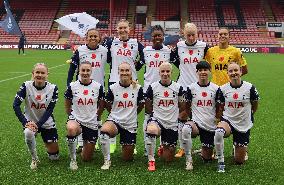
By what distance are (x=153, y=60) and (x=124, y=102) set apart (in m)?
1.03

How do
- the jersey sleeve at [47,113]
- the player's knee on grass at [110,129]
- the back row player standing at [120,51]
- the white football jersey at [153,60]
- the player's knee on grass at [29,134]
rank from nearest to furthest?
the player's knee on grass at [29,134], the player's knee on grass at [110,129], the jersey sleeve at [47,113], the white football jersey at [153,60], the back row player standing at [120,51]

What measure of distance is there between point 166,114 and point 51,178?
1867mm

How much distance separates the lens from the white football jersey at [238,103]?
6.09 meters

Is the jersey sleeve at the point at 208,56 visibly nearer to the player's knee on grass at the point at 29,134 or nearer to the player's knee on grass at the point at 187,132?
the player's knee on grass at the point at 187,132

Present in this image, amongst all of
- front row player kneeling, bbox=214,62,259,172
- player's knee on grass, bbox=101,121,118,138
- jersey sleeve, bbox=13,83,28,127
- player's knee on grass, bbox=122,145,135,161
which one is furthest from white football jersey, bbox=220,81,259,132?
jersey sleeve, bbox=13,83,28,127

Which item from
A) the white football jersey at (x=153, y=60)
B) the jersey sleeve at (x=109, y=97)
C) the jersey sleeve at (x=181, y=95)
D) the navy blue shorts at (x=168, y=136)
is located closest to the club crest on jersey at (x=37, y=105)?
the jersey sleeve at (x=109, y=97)

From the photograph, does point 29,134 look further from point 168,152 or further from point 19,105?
point 168,152

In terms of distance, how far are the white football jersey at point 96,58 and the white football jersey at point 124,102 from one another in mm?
807

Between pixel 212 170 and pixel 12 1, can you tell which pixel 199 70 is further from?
pixel 12 1

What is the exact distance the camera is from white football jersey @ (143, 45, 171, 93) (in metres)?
6.92

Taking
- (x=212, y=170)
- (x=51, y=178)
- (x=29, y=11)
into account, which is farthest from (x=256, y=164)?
(x=29, y=11)

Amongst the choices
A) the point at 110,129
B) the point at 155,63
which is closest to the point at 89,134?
the point at 110,129

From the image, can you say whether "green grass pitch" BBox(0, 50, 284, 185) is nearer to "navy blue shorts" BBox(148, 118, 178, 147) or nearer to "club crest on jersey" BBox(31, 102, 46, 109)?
"navy blue shorts" BBox(148, 118, 178, 147)

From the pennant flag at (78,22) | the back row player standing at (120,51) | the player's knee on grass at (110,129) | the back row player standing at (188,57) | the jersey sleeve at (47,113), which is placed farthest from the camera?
the pennant flag at (78,22)
